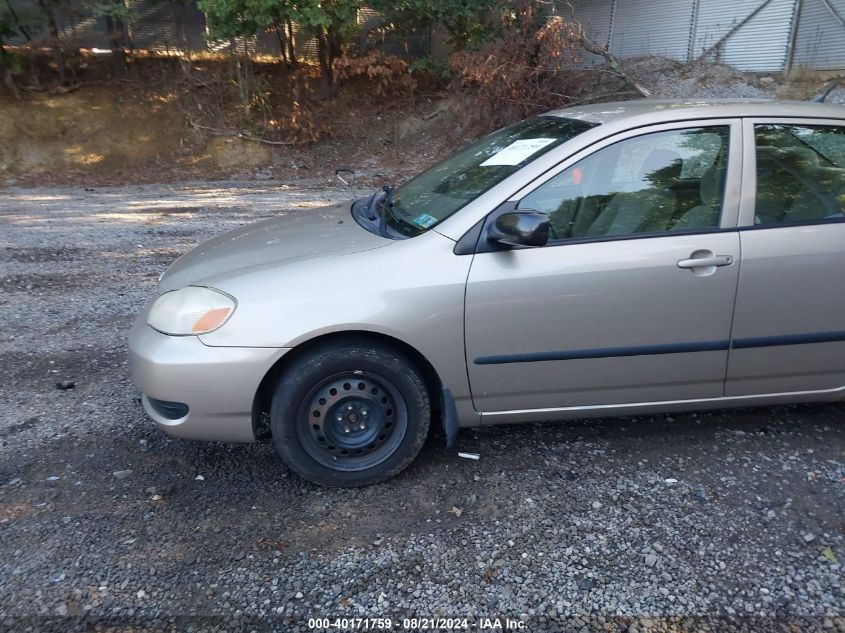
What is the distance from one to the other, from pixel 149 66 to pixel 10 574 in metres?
20.1

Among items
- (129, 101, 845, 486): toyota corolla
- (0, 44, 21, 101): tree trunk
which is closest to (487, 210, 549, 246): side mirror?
(129, 101, 845, 486): toyota corolla

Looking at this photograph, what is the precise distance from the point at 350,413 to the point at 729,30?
15.7 m

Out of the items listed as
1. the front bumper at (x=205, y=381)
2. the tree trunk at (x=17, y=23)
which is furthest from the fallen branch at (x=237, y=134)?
the front bumper at (x=205, y=381)

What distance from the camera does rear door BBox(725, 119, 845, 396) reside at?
3.36 metres

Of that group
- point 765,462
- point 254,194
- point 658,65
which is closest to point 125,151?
point 254,194

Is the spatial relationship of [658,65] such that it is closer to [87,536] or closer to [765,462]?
[765,462]

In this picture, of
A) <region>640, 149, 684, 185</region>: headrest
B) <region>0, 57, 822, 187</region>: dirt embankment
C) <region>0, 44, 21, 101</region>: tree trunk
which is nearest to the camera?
<region>640, 149, 684, 185</region>: headrest

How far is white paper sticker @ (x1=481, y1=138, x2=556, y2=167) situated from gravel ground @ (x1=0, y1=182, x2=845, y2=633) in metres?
1.49

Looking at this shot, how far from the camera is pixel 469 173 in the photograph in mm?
3822

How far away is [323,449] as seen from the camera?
10.9ft

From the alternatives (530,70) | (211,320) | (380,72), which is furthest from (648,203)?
(380,72)

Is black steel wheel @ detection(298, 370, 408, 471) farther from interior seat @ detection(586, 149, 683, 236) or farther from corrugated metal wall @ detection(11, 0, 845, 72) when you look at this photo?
corrugated metal wall @ detection(11, 0, 845, 72)

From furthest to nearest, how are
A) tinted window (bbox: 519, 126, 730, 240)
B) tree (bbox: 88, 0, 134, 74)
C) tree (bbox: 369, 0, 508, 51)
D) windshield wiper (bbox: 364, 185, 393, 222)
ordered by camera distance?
tree (bbox: 88, 0, 134, 74) < tree (bbox: 369, 0, 508, 51) < windshield wiper (bbox: 364, 185, 393, 222) < tinted window (bbox: 519, 126, 730, 240)

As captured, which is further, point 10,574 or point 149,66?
point 149,66
